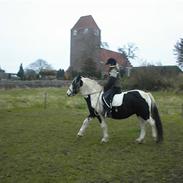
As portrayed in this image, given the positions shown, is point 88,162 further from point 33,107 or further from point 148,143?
point 33,107

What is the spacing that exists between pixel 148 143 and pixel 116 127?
338 centimetres

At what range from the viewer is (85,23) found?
3051 inches

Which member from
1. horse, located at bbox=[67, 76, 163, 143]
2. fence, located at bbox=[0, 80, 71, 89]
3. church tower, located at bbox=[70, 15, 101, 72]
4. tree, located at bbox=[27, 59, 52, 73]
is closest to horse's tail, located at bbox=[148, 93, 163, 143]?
horse, located at bbox=[67, 76, 163, 143]

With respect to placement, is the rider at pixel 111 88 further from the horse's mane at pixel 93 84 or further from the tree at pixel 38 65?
the tree at pixel 38 65

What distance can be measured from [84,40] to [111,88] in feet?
209

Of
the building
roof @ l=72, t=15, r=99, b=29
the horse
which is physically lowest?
the horse

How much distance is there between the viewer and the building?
67.0 meters

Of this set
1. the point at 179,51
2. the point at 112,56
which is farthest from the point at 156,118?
the point at 112,56

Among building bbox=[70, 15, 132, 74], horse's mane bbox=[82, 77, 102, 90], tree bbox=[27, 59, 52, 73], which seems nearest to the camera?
horse's mane bbox=[82, 77, 102, 90]

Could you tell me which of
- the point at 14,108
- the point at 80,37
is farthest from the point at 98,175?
the point at 80,37

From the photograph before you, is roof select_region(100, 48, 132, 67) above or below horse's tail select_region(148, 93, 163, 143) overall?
above

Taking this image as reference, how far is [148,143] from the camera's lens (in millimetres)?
9172

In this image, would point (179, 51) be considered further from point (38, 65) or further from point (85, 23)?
point (38, 65)

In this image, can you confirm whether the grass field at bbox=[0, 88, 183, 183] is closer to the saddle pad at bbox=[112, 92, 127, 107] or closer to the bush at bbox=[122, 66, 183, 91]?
the saddle pad at bbox=[112, 92, 127, 107]
